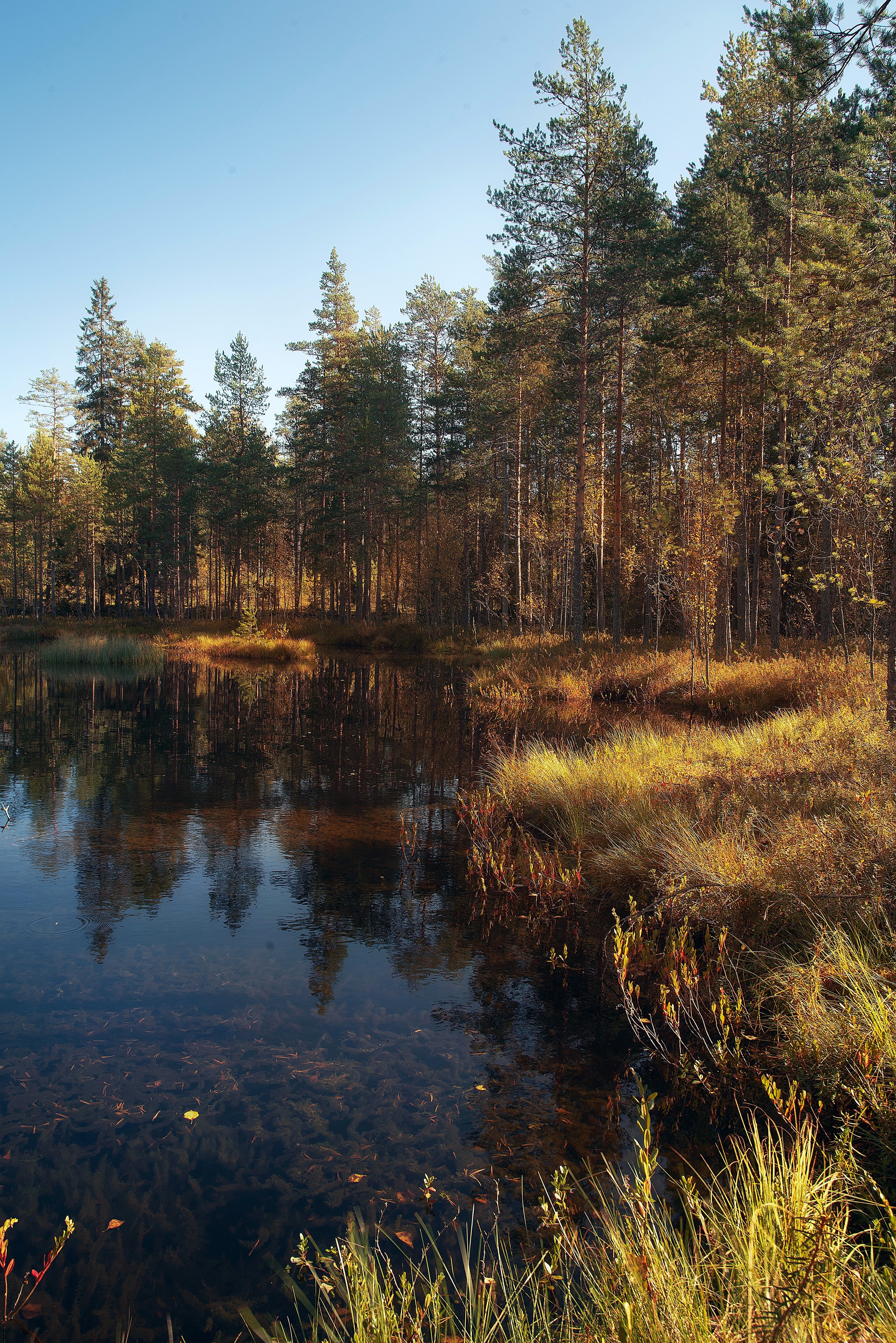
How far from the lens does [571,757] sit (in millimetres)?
9938

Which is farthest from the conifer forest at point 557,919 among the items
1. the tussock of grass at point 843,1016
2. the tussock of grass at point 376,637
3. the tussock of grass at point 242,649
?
the tussock of grass at point 376,637

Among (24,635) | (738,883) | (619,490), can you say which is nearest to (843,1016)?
(738,883)

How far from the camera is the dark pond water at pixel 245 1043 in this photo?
3.45 meters

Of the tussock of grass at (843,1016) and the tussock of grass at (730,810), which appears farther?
the tussock of grass at (730,810)

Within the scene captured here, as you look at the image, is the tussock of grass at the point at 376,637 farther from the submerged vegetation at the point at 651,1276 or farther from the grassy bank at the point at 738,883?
the submerged vegetation at the point at 651,1276

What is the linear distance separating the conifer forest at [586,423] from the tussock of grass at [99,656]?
7911 mm

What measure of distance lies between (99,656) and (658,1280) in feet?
111

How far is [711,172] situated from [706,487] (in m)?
12.8

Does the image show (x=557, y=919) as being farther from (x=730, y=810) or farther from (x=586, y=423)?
(x=586, y=423)

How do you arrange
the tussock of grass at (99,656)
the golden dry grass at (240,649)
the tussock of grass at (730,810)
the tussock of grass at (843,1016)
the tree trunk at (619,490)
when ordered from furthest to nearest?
the golden dry grass at (240,649), the tussock of grass at (99,656), the tree trunk at (619,490), the tussock of grass at (730,810), the tussock of grass at (843,1016)

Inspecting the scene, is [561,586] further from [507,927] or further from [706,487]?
[507,927]

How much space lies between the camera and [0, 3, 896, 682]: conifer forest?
1053cm

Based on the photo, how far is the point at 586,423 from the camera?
29500mm

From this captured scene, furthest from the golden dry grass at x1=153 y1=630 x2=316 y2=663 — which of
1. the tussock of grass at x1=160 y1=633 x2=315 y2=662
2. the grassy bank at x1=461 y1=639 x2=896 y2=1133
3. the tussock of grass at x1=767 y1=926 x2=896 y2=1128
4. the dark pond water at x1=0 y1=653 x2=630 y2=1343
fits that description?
the tussock of grass at x1=767 y1=926 x2=896 y2=1128
